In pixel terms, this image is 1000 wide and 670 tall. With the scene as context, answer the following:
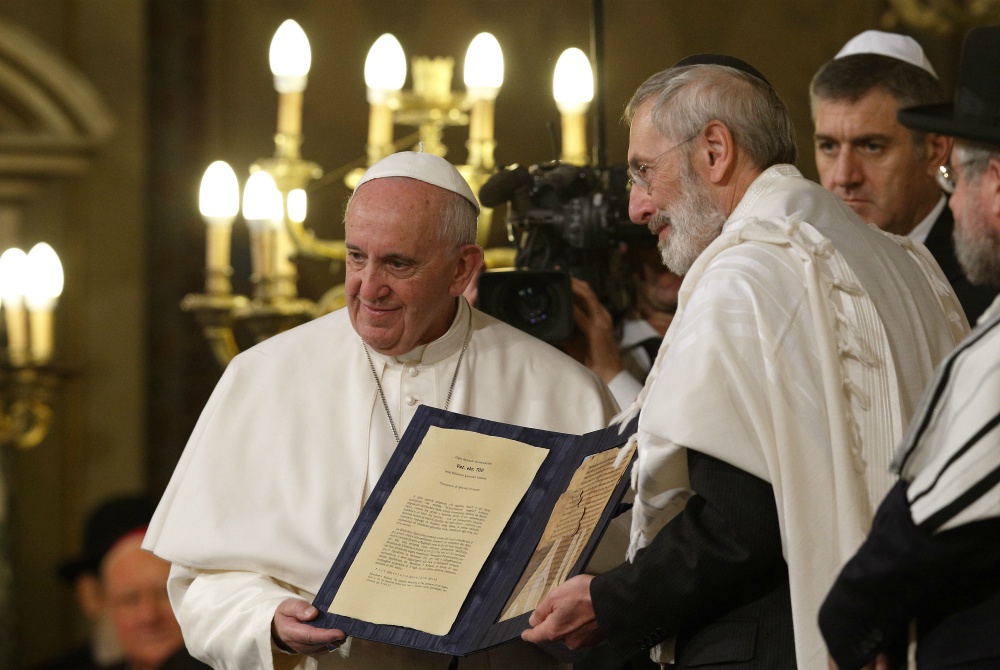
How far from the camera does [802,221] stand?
2.29 m

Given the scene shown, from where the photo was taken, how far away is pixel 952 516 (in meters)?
1.72

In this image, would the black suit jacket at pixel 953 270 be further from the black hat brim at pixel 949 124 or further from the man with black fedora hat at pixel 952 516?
the man with black fedora hat at pixel 952 516

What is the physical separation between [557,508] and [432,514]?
0.22m

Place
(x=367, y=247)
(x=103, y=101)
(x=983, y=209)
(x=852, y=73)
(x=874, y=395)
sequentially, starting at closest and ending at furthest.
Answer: (x=983, y=209), (x=874, y=395), (x=367, y=247), (x=852, y=73), (x=103, y=101)

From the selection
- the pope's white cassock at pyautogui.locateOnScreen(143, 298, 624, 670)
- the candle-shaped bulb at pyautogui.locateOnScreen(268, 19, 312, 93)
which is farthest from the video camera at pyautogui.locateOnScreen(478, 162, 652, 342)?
the candle-shaped bulb at pyautogui.locateOnScreen(268, 19, 312, 93)

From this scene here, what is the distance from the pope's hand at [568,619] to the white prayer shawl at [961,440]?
2.15 ft

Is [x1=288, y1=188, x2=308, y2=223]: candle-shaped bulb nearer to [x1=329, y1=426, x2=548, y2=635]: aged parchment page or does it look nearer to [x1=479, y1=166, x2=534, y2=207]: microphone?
[x1=479, y1=166, x2=534, y2=207]: microphone

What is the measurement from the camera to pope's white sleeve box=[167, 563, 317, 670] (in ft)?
8.29

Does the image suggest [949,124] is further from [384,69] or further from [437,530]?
[384,69]

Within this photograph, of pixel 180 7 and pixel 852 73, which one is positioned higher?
pixel 180 7

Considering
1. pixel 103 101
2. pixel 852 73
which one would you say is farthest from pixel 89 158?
pixel 852 73

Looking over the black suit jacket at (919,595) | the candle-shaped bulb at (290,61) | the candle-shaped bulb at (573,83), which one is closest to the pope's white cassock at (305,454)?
the black suit jacket at (919,595)

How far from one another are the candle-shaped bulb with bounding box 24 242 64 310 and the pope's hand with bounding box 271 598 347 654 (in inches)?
A: 101

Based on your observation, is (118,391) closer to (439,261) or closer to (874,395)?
(439,261)
